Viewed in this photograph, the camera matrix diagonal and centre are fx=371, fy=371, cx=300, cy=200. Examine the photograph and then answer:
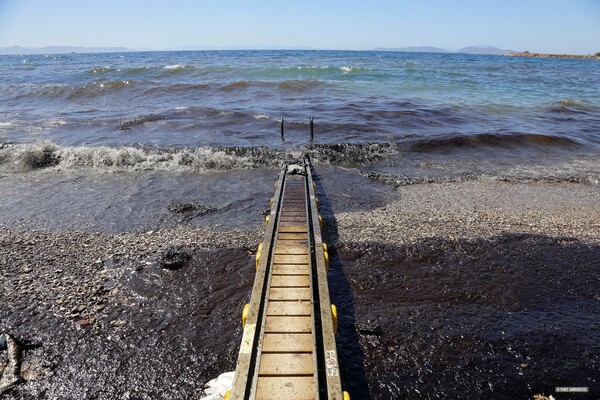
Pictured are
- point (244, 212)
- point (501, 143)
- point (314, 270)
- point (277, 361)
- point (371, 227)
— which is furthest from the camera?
point (501, 143)

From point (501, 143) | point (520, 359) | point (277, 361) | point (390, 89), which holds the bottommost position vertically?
A: point (520, 359)

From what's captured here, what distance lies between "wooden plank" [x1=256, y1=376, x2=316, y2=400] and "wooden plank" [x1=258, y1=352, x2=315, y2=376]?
0.08m

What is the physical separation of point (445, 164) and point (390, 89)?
2269 cm

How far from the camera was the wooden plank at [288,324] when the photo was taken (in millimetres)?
5184

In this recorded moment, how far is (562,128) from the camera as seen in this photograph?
72.2 feet

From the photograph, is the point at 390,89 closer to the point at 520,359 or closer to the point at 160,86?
the point at 160,86

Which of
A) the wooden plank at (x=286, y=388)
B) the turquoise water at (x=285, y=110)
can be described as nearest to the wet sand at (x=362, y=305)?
the wooden plank at (x=286, y=388)

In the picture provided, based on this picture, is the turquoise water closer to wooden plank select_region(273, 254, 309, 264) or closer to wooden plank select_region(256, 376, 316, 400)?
wooden plank select_region(273, 254, 309, 264)

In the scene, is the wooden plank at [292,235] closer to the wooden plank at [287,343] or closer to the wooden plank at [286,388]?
the wooden plank at [287,343]

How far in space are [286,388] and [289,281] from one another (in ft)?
7.03

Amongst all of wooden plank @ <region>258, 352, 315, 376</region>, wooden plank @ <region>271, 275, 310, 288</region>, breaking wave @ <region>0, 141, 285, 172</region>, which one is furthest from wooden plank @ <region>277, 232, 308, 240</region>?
breaking wave @ <region>0, 141, 285, 172</region>

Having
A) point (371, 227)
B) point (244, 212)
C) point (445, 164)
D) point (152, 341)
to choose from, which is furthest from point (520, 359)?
point (445, 164)

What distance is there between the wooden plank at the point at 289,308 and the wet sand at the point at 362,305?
86 centimetres

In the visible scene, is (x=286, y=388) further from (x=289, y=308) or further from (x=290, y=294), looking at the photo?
(x=290, y=294)
